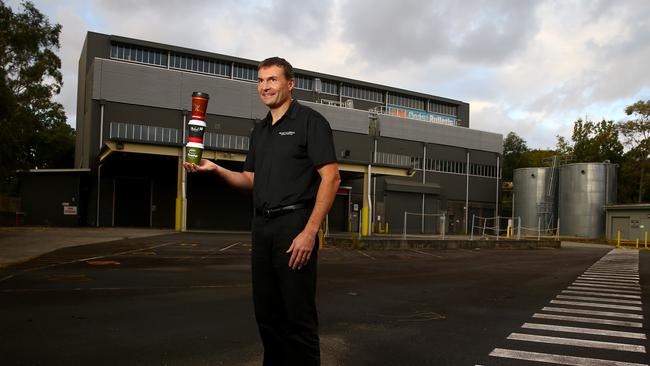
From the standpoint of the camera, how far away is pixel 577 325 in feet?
21.9

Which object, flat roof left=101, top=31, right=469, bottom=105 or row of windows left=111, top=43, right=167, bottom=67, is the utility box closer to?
flat roof left=101, top=31, right=469, bottom=105

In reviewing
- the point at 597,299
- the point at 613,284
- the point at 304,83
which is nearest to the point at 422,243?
the point at 613,284

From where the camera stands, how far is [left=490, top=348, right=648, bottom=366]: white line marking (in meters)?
4.86

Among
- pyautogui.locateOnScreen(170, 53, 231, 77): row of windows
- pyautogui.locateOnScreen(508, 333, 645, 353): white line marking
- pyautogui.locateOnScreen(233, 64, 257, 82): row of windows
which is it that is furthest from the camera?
pyautogui.locateOnScreen(233, 64, 257, 82): row of windows

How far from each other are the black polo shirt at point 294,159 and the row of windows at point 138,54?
48.3m

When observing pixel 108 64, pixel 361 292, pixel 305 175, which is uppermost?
pixel 108 64

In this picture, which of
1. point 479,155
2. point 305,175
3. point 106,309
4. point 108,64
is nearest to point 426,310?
point 106,309

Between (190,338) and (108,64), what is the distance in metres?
37.1

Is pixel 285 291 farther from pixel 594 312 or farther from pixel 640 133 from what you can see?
pixel 640 133

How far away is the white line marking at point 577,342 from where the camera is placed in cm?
551

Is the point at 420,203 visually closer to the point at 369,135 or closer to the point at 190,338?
the point at 369,135

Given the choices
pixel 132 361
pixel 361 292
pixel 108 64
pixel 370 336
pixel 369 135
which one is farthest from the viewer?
pixel 369 135

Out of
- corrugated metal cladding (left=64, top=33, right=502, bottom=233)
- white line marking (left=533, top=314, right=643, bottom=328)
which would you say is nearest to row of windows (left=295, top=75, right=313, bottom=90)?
corrugated metal cladding (left=64, top=33, right=502, bottom=233)

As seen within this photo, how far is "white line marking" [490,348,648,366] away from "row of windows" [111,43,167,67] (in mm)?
47948
